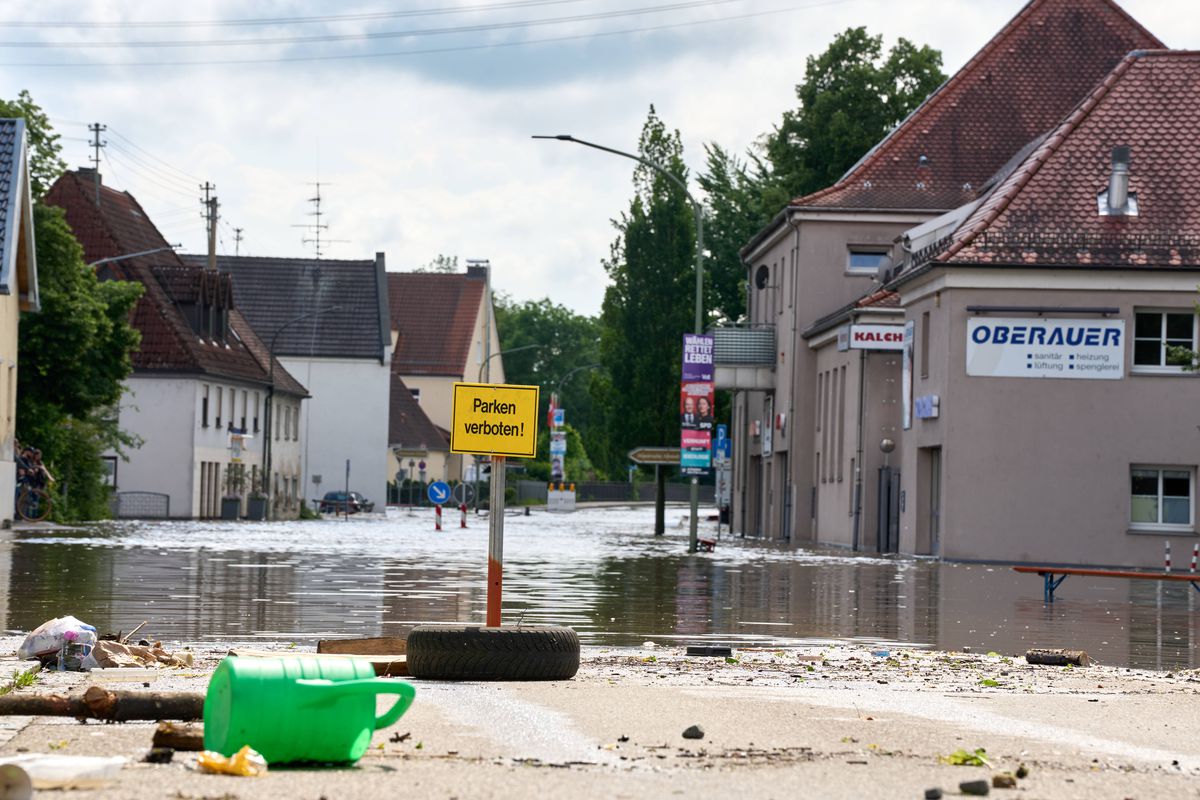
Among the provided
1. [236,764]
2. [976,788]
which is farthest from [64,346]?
[976,788]

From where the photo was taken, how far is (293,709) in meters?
8.12

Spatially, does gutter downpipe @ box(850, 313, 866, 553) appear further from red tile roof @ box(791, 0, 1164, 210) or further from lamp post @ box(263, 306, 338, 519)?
lamp post @ box(263, 306, 338, 519)

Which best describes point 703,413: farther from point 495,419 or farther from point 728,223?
point 728,223

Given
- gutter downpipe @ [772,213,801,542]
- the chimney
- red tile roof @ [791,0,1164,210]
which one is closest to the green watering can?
the chimney

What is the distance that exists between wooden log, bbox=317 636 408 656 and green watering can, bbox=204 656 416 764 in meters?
5.07

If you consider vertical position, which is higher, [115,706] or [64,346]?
[64,346]

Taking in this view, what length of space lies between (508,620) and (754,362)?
45.2m

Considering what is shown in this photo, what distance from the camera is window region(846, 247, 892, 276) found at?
58.0 metres

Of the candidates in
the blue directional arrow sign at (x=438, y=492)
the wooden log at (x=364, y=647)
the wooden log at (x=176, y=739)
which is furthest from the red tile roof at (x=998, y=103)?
the wooden log at (x=176, y=739)

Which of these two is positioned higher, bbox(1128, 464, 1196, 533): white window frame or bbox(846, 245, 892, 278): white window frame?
bbox(846, 245, 892, 278): white window frame

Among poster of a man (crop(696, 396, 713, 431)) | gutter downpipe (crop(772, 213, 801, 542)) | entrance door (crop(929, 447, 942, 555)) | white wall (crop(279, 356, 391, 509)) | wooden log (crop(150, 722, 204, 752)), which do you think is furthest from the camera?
white wall (crop(279, 356, 391, 509))

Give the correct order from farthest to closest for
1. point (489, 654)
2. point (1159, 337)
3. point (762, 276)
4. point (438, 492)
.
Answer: point (762, 276) < point (438, 492) < point (1159, 337) < point (489, 654)

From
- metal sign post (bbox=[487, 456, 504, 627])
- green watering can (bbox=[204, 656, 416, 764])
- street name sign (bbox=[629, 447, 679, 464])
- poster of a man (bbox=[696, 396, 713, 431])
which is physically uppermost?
poster of a man (bbox=[696, 396, 713, 431])

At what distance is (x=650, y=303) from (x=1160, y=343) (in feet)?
102
